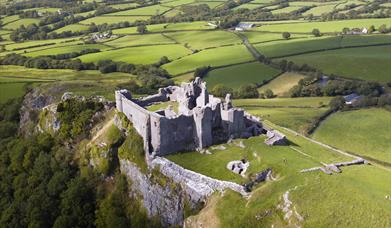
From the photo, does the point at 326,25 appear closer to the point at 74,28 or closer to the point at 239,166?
the point at 74,28

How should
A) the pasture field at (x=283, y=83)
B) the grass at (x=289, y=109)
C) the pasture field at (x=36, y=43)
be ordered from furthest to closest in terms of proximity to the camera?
the pasture field at (x=36, y=43) < the pasture field at (x=283, y=83) < the grass at (x=289, y=109)

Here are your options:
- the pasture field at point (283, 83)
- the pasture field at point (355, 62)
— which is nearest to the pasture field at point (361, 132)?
the pasture field at point (283, 83)

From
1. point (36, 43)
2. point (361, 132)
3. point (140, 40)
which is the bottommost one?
point (36, 43)

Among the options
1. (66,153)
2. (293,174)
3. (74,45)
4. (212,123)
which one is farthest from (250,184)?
(74,45)

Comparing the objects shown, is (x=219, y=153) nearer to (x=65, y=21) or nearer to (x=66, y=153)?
(x=66, y=153)

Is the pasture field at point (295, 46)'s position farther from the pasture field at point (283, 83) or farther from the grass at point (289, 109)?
the grass at point (289, 109)

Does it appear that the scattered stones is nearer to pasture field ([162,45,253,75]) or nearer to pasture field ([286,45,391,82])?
pasture field ([286,45,391,82])

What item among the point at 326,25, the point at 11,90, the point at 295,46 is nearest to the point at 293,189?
the point at 11,90
